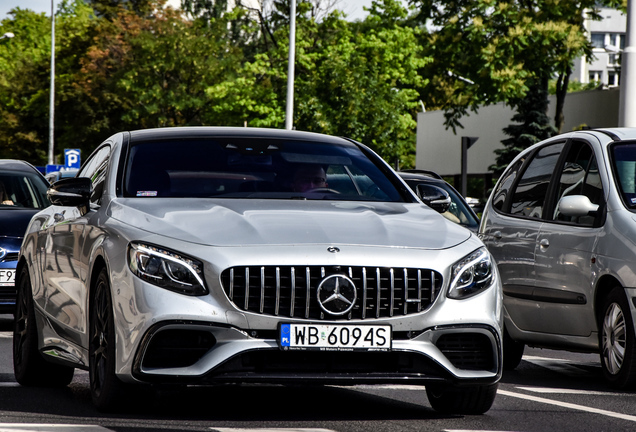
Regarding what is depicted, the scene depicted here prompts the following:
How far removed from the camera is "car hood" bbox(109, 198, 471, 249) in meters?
6.18

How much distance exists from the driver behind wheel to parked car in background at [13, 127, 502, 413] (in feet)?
0.41

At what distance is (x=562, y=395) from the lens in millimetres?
8148

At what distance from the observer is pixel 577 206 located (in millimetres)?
8734

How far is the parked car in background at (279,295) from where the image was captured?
236 inches

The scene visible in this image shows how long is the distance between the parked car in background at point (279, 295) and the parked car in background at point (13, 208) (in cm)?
539

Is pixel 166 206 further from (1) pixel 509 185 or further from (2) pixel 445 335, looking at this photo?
(1) pixel 509 185

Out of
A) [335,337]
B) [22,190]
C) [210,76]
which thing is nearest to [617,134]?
[335,337]

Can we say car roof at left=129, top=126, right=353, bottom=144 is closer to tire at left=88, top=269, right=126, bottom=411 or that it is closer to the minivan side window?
tire at left=88, top=269, right=126, bottom=411

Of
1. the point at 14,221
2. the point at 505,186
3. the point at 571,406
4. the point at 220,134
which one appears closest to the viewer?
the point at 571,406

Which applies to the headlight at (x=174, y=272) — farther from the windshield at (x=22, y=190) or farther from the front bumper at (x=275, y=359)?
the windshield at (x=22, y=190)

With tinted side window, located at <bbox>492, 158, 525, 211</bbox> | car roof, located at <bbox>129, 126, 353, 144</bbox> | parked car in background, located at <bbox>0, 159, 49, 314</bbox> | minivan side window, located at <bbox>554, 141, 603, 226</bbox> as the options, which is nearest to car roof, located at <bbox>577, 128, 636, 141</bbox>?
minivan side window, located at <bbox>554, 141, 603, 226</bbox>

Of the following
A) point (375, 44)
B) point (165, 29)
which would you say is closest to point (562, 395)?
point (375, 44)

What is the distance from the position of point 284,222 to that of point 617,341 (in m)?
3.06

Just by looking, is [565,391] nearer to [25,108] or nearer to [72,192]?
[72,192]
